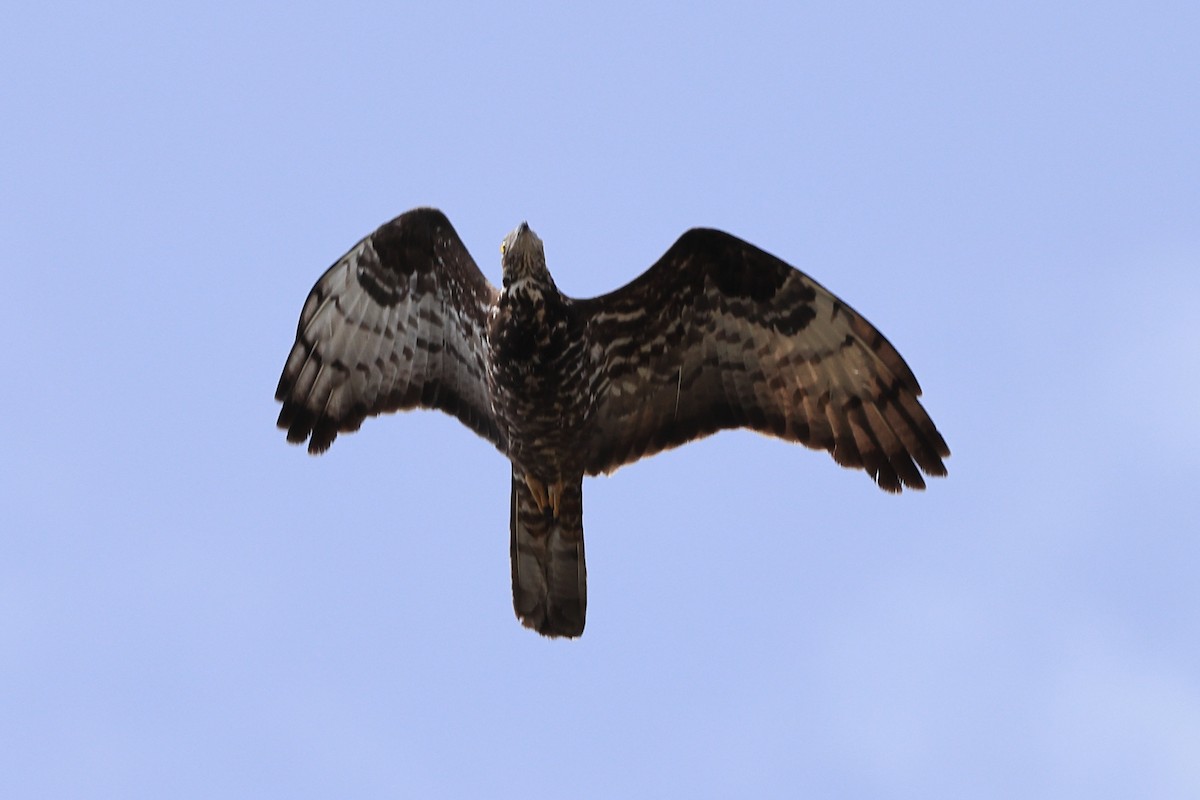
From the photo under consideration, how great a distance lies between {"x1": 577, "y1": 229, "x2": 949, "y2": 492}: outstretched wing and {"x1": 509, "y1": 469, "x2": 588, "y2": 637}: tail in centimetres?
45

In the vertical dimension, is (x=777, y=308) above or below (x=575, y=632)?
above

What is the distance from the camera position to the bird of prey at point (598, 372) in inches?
454

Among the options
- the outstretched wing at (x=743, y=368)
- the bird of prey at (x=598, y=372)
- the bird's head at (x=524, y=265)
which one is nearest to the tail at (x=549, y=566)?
the bird of prey at (x=598, y=372)

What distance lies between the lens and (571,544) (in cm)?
1170

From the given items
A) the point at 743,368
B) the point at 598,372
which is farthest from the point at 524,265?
the point at 743,368

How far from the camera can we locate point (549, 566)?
1173 centimetres

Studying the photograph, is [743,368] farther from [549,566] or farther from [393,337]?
[393,337]

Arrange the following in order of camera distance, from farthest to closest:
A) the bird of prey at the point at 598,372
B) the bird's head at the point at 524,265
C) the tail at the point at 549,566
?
1. the tail at the point at 549,566
2. the bird of prey at the point at 598,372
3. the bird's head at the point at 524,265

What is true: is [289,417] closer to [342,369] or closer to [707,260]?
[342,369]

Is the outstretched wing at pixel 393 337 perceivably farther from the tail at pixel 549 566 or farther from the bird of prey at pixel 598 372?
the tail at pixel 549 566

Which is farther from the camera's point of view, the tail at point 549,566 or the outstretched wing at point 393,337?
the tail at point 549,566

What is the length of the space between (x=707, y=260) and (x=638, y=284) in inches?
19.1

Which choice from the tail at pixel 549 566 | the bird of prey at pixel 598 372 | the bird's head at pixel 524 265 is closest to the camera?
the bird's head at pixel 524 265

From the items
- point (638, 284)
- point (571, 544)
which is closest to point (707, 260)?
point (638, 284)
